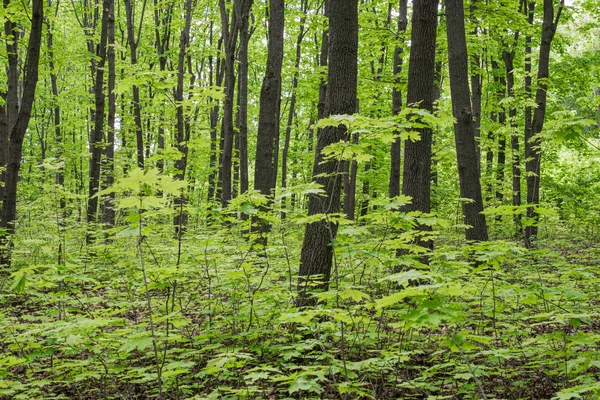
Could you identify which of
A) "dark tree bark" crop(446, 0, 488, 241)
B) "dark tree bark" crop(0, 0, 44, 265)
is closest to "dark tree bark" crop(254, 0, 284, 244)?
"dark tree bark" crop(446, 0, 488, 241)

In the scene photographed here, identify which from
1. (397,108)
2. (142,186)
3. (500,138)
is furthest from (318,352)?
(500,138)

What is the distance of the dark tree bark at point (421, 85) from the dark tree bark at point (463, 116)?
2.05 m

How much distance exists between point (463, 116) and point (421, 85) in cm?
228

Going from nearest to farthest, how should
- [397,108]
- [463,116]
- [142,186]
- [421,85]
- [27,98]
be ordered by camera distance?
[142,186], [421,85], [27,98], [463,116], [397,108]

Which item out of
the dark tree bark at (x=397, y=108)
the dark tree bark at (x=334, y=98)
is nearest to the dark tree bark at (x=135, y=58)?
the dark tree bark at (x=397, y=108)

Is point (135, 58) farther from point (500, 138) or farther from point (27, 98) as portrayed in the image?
point (500, 138)

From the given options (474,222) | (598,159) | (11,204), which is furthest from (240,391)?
(598,159)

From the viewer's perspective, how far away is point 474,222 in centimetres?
868

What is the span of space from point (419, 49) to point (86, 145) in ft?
88.2

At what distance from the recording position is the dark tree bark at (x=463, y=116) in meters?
8.41

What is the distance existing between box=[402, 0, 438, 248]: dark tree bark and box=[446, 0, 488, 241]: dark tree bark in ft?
6.73

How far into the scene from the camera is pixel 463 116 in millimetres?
8414

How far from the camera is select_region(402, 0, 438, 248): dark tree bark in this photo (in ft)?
21.5

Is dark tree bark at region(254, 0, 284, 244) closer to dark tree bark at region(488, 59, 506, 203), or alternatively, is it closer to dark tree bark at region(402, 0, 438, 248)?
dark tree bark at region(402, 0, 438, 248)
